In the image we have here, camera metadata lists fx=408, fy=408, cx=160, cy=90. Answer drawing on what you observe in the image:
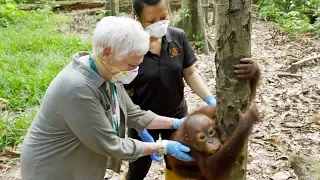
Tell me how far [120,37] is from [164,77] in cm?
95

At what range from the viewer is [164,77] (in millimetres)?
3010

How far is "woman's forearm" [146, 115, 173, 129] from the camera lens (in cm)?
289

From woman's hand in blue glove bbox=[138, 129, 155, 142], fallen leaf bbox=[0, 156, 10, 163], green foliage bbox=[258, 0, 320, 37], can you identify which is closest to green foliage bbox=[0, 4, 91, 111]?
fallen leaf bbox=[0, 156, 10, 163]

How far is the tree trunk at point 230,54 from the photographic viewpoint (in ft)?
7.21

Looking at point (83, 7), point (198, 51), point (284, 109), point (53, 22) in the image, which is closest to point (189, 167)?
point (284, 109)

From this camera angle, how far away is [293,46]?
8.41 meters

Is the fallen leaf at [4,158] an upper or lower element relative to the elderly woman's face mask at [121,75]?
lower

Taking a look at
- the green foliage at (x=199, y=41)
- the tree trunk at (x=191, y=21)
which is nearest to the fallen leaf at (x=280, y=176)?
the green foliage at (x=199, y=41)

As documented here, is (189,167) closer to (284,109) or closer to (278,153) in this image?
(278,153)

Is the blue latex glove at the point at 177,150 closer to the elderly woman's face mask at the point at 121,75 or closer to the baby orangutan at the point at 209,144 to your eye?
the baby orangutan at the point at 209,144

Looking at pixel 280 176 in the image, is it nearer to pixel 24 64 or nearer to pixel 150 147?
pixel 150 147

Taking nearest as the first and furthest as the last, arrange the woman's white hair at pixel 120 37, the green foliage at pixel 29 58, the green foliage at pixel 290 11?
the woman's white hair at pixel 120 37, the green foliage at pixel 29 58, the green foliage at pixel 290 11

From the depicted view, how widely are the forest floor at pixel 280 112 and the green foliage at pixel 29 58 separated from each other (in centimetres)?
157

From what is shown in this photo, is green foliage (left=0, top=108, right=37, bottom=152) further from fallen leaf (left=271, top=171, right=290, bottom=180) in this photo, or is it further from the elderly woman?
fallen leaf (left=271, top=171, right=290, bottom=180)
